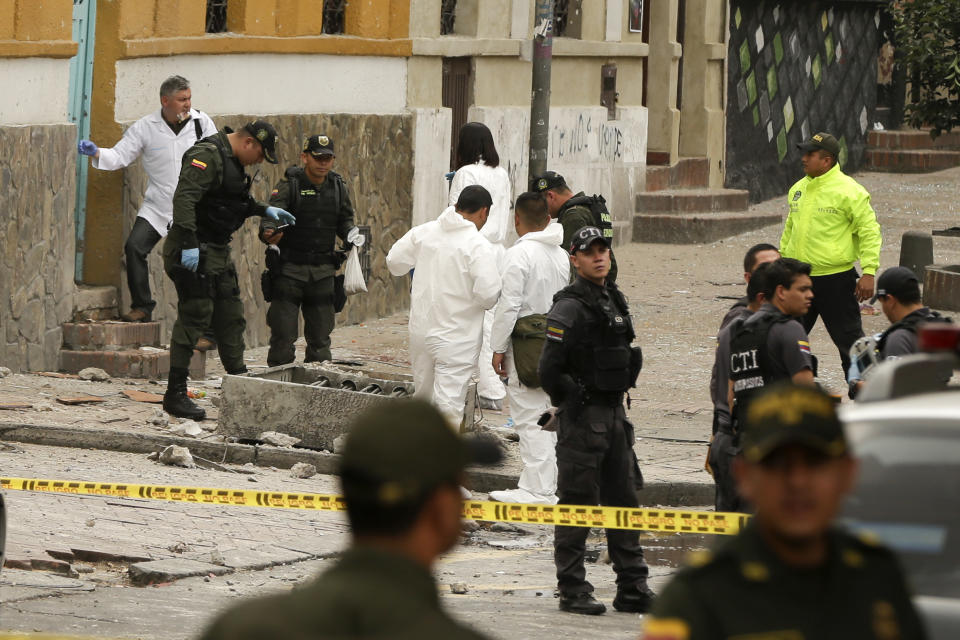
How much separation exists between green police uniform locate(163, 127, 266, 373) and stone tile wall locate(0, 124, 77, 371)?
1.55m

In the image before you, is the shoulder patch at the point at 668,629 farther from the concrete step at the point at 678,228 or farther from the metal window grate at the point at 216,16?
the concrete step at the point at 678,228

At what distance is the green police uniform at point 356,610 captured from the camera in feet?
8.04

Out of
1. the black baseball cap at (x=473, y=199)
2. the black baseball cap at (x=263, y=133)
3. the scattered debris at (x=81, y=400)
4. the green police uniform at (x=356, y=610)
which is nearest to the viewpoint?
the green police uniform at (x=356, y=610)

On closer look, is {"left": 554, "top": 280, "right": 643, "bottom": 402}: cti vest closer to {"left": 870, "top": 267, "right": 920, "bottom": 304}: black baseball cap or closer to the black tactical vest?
{"left": 870, "top": 267, "right": 920, "bottom": 304}: black baseball cap

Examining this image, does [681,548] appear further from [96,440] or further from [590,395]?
[96,440]

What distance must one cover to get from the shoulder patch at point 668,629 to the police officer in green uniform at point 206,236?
27.1ft

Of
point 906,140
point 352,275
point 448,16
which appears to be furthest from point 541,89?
point 906,140

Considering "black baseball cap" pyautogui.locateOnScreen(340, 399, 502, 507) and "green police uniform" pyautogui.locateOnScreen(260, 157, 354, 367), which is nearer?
"black baseball cap" pyautogui.locateOnScreen(340, 399, 502, 507)

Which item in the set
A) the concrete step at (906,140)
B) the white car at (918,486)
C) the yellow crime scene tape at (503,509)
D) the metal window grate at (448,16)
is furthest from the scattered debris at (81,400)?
the concrete step at (906,140)

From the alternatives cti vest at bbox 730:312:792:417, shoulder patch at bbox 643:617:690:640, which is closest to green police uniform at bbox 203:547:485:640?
shoulder patch at bbox 643:617:690:640

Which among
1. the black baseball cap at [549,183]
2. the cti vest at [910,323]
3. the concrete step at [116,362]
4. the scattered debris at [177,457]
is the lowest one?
the scattered debris at [177,457]

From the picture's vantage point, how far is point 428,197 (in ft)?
56.6

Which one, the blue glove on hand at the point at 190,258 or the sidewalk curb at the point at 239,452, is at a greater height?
the blue glove on hand at the point at 190,258

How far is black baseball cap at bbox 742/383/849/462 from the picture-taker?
2924mm
